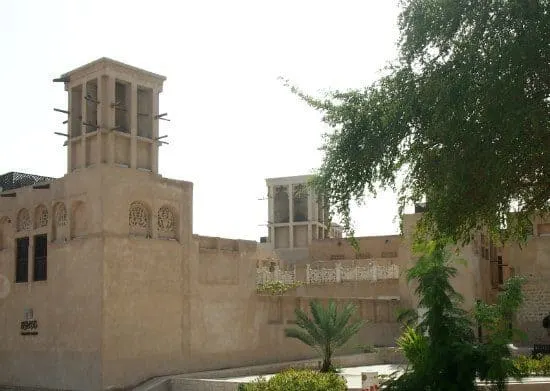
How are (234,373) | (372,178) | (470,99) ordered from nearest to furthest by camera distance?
(470,99) → (372,178) → (234,373)

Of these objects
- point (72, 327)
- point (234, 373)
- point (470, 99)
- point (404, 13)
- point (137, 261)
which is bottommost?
point (234, 373)

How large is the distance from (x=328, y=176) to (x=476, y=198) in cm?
281

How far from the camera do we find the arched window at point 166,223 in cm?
2214

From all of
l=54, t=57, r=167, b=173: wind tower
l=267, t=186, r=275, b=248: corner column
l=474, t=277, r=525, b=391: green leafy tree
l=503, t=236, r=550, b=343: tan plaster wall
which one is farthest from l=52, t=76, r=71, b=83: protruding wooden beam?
l=267, t=186, r=275, b=248: corner column

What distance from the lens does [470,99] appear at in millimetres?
12297

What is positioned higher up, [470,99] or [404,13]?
[404,13]

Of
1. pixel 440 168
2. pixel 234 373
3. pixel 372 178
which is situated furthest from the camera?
pixel 234 373

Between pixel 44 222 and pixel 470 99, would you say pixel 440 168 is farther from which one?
pixel 44 222

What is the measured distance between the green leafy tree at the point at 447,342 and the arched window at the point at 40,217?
1257 cm

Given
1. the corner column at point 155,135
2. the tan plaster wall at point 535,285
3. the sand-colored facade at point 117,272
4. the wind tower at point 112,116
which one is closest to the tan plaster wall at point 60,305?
the sand-colored facade at point 117,272

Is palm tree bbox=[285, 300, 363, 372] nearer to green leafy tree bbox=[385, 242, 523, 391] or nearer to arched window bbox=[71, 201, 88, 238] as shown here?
arched window bbox=[71, 201, 88, 238]

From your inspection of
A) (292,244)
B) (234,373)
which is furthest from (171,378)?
(292,244)

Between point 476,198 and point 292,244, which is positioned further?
point 292,244

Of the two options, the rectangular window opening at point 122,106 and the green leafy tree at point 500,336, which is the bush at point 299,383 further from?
the rectangular window opening at point 122,106
